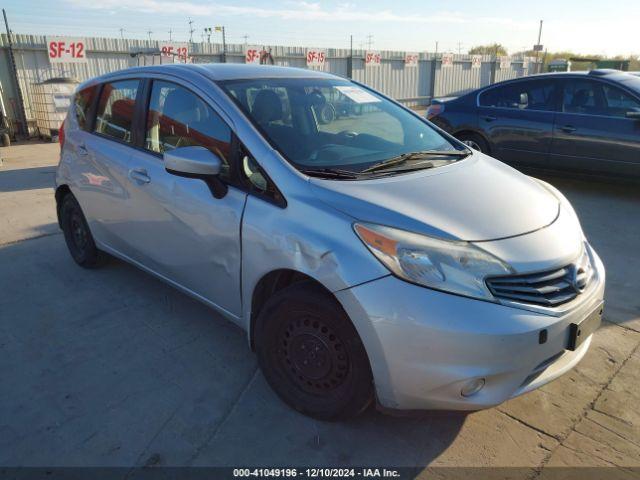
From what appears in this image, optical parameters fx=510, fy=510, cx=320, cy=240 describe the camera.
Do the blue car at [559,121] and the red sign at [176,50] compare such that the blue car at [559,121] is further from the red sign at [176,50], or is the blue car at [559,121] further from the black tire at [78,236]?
the red sign at [176,50]

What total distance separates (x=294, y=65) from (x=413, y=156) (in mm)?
15195

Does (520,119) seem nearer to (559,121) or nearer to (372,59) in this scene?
(559,121)

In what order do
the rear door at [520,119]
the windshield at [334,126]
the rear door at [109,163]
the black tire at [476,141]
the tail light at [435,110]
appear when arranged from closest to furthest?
the windshield at [334,126] → the rear door at [109,163] → the rear door at [520,119] → the black tire at [476,141] → the tail light at [435,110]

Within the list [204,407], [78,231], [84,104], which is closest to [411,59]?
[84,104]

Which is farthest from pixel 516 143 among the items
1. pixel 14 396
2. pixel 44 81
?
pixel 44 81

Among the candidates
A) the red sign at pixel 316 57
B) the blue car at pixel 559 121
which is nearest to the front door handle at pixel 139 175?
the blue car at pixel 559 121

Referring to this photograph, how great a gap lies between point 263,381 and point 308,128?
1.48 meters

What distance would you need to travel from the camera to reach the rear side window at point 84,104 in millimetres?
4102

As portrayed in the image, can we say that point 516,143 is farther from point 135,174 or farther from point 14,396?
point 14,396

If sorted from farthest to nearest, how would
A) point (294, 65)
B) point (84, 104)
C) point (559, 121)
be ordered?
point (294, 65), point (559, 121), point (84, 104)

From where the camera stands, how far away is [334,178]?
8.29ft

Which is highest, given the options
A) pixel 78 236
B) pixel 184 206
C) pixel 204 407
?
pixel 184 206

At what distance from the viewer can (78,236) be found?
14.6 ft

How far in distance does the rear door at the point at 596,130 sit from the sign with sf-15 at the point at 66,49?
11182 millimetres
